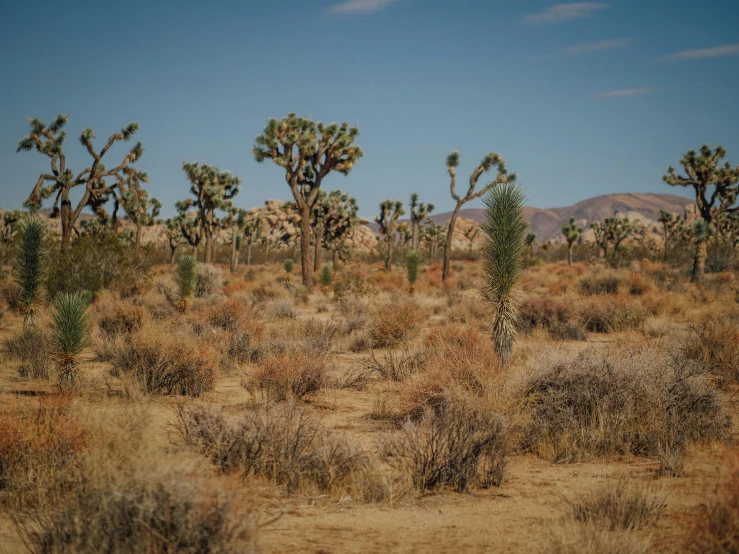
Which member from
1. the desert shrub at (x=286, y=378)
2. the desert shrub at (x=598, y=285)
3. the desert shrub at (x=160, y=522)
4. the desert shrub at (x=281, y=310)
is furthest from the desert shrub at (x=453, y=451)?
the desert shrub at (x=598, y=285)

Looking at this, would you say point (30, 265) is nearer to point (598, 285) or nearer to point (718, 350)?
point (718, 350)

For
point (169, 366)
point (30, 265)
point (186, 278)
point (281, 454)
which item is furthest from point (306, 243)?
point (281, 454)

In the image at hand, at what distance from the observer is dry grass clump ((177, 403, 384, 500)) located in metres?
5.09

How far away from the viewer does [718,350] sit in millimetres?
10281

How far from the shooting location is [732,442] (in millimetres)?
6406

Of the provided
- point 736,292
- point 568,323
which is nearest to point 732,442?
point 568,323

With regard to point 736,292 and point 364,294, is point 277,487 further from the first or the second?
point 736,292

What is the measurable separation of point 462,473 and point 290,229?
11893 cm

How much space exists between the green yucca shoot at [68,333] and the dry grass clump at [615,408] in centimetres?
646

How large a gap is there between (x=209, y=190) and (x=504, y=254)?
2873 cm

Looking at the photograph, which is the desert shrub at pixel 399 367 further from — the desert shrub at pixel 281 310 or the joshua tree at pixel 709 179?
the joshua tree at pixel 709 179

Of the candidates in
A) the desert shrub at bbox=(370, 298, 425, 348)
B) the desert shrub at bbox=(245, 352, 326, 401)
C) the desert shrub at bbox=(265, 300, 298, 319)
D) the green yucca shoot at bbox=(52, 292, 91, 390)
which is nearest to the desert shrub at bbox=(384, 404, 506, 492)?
the desert shrub at bbox=(245, 352, 326, 401)

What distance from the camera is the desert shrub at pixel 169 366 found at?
8.51 meters

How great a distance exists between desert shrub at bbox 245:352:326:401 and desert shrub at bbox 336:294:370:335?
622 centimetres
